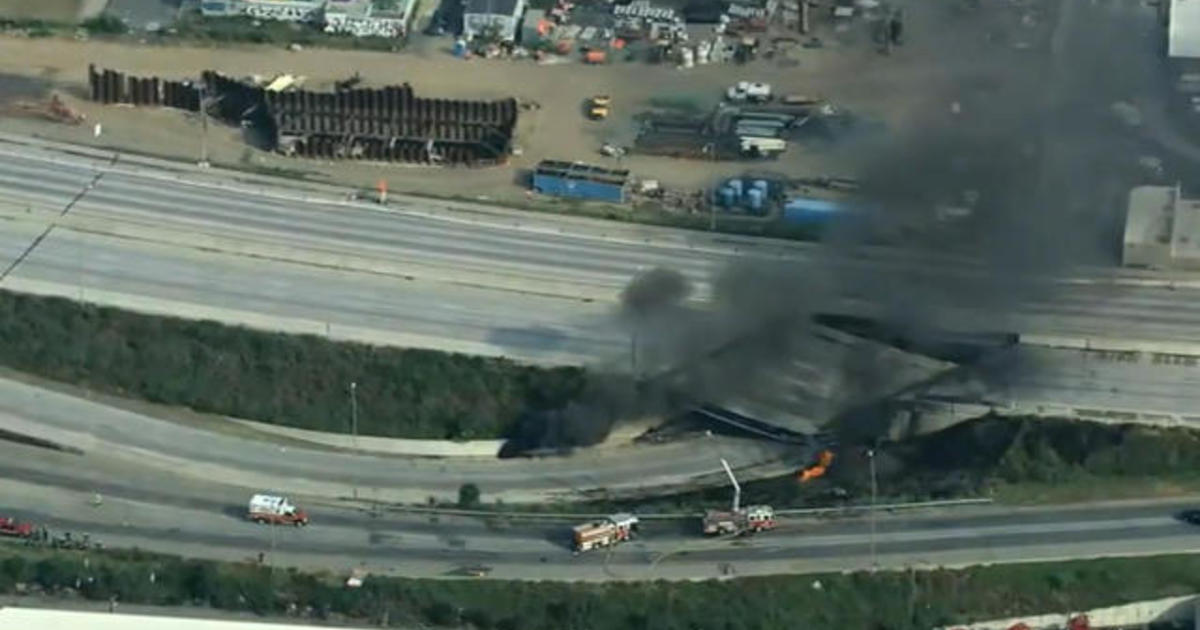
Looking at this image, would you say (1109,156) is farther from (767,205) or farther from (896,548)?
(896,548)

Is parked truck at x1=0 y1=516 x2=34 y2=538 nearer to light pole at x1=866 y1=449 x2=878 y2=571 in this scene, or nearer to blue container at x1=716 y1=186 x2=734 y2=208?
light pole at x1=866 y1=449 x2=878 y2=571

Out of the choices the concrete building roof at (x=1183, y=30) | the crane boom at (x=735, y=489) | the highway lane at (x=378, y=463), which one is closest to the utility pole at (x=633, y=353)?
the highway lane at (x=378, y=463)

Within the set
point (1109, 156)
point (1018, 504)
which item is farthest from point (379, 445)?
point (1109, 156)

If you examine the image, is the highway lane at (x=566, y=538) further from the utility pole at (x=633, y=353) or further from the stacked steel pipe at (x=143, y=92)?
the stacked steel pipe at (x=143, y=92)

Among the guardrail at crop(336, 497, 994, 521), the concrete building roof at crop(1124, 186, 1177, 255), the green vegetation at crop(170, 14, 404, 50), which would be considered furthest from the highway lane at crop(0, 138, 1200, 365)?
the green vegetation at crop(170, 14, 404, 50)

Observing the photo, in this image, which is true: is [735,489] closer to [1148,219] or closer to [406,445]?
[406,445]

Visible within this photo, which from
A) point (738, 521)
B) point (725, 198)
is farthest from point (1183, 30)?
point (738, 521)
